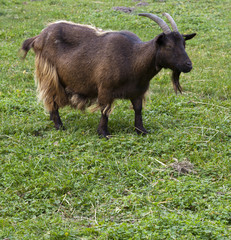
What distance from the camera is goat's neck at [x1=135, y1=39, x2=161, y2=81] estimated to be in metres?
6.39

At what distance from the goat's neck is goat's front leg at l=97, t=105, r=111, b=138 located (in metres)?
0.72

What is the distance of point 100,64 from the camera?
21.9 feet

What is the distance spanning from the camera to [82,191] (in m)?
5.29

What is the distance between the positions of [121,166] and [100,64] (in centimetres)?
172

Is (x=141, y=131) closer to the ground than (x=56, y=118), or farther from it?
farther from it

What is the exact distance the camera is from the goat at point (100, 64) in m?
6.32

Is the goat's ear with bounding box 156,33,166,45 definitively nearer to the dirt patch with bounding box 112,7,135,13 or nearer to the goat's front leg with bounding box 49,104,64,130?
the goat's front leg with bounding box 49,104,64,130

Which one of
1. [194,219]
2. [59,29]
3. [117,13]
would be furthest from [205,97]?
[117,13]

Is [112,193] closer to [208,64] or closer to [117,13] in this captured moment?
[208,64]

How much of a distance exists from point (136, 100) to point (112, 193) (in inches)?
77.8

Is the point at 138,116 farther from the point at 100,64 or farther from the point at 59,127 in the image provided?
the point at 59,127

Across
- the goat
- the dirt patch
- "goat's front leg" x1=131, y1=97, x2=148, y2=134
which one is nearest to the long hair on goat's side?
the goat

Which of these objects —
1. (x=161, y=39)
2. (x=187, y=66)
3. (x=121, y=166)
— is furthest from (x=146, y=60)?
(x=121, y=166)

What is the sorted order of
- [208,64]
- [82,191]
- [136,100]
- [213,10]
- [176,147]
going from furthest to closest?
[213,10]
[208,64]
[136,100]
[176,147]
[82,191]
